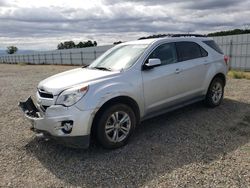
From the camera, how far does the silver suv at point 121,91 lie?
13.0ft

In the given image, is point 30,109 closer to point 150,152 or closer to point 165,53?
point 150,152

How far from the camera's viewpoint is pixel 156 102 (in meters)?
4.88

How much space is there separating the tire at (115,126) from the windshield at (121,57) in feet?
2.69

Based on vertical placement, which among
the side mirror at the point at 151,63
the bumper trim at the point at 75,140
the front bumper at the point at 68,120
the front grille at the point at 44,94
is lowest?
the bumper trim at the point at 75,140

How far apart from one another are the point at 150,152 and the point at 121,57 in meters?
1.89

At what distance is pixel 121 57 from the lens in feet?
16.9

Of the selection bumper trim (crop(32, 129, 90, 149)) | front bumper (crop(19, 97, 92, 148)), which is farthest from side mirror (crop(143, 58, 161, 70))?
bumper trim (crop(32, 129, 90, 149))

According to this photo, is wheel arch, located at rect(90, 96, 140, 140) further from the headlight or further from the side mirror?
the side mirror

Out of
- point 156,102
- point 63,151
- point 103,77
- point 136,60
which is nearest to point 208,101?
point 156,102

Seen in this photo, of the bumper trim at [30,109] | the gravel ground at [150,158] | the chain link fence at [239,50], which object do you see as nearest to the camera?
the gravel ground at [150,158]

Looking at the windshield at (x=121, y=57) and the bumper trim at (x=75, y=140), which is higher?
the windshield at (x=121, y=57)

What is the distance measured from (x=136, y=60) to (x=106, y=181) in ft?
A: 7.10

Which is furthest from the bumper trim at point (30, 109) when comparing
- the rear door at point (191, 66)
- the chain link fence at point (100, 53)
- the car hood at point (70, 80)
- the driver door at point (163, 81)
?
the chain link fence at point (100, 53)

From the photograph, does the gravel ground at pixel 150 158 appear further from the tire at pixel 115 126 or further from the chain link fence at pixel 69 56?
the chain link fence at pixel 69 56
